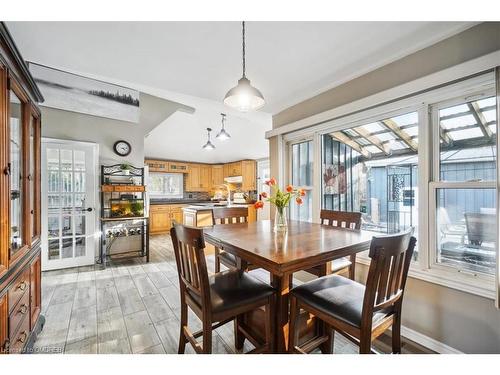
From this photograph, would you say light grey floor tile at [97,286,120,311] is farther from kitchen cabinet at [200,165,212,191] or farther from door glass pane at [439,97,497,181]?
kitchen cabinet at [200,165,212,191]

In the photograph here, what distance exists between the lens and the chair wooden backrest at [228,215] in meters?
2.51

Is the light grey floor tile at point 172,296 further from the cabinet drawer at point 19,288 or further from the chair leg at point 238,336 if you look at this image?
the cabinet drawer at point 19,288

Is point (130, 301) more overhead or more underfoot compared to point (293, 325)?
more underfoot

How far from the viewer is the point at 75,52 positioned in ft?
6.56

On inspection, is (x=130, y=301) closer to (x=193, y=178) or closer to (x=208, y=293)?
(x=208, y=293)

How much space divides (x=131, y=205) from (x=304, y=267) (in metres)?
3.46

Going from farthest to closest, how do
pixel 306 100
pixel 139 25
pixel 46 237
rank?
pixel 46 237
pixel 306 100
pixel 139 25

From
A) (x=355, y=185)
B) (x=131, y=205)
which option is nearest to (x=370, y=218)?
(x=355, y=185)

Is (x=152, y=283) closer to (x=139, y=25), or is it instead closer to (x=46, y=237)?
(x=46, y=237)

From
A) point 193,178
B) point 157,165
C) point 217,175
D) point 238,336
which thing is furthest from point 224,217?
point 217,175

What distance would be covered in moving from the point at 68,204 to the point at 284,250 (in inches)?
141

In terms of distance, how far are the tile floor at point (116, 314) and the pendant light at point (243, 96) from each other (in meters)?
1.81

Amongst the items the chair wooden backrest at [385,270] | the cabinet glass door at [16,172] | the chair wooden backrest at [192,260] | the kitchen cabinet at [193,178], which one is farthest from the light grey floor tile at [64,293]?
the kitchen cabinet at [193,178]

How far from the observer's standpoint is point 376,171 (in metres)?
2.30
